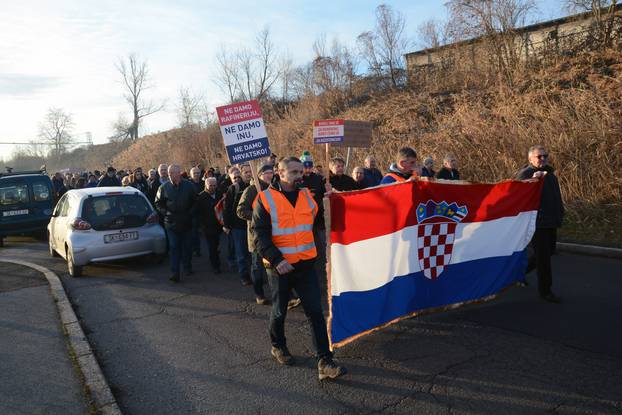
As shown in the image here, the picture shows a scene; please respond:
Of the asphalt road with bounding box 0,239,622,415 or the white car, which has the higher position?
the white car

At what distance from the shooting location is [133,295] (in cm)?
794

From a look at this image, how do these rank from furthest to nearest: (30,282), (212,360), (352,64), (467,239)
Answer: (352,64), (30,282), (467,239), (212,360)

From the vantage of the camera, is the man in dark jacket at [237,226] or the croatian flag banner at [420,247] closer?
the croatian flag banner at [420,247]

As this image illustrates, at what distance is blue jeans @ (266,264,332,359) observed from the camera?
446cm

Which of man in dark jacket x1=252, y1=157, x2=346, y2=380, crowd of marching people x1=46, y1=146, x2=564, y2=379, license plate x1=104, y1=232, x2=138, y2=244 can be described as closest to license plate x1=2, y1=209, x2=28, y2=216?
crowd of marching people x1=46, y1=146, x2=564, y2=379

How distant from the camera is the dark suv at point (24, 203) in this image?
46.8 ft

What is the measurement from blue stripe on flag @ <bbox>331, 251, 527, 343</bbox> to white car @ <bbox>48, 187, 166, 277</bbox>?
6.18 metres

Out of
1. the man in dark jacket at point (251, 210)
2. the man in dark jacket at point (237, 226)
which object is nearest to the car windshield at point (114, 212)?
the man in dark jacket at point (237, 226)

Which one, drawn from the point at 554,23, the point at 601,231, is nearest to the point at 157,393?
the point at 601,231

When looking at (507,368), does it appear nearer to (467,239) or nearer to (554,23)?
(467,239)

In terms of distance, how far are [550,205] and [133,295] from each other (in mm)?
6390

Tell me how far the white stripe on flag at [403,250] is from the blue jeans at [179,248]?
4.60 m

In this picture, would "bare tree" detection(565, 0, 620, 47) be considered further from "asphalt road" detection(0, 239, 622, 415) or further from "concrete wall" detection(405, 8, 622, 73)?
"asphalt road" detection(0, 239, 622, 415)

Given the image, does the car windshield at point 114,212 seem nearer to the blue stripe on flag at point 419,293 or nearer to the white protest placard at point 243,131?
the white protest placard at point 243,131
